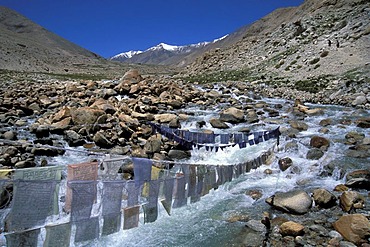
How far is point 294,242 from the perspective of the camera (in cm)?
608

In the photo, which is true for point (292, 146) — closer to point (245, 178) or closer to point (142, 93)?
point (245, 178)

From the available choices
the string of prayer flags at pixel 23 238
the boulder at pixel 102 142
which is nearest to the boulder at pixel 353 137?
the boulder at pixel 102 142

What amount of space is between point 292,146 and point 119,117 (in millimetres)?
7821

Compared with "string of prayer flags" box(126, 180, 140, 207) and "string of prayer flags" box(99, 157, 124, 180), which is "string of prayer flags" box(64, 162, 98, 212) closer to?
"string of prayer flags" box(126, 180, 140, 207)

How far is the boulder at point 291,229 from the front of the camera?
626 centimetres

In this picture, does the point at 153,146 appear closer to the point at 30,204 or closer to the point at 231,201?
the point at 231,201

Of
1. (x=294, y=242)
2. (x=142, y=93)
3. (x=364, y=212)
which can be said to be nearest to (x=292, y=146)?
(x=364, y=212)

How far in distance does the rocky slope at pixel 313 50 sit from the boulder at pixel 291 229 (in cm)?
1738

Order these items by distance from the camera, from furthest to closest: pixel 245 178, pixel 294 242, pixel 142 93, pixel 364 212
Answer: pixel 142 93 → pixel 245 178 → pixel 364 212 → pixel 294 242

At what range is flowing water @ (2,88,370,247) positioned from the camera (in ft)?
22.2

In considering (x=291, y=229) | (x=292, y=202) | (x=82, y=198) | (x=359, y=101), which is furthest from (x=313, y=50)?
(x=82, y=198)

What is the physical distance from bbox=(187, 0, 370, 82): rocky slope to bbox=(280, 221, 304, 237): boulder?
17.4 m

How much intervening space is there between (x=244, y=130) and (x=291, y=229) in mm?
8092

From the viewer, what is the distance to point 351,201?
720 cm
